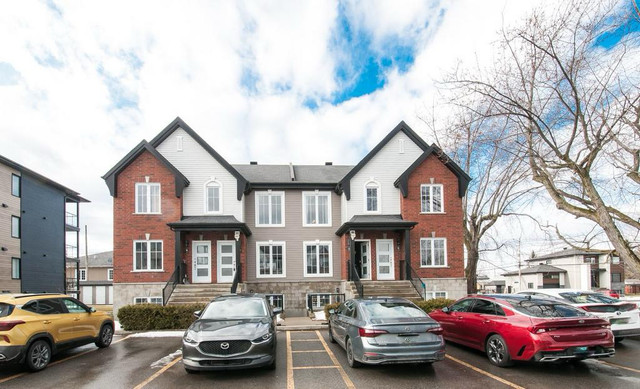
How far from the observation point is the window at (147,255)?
65.7 ft

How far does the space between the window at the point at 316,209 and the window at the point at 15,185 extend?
18.7 m

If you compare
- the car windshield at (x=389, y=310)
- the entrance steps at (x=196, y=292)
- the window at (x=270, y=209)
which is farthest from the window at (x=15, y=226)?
the car windshield at (x=389, y=310)

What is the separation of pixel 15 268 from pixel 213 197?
595 inches

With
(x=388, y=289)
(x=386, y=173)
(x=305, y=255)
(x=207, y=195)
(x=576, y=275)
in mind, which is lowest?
(x=576, y=275)

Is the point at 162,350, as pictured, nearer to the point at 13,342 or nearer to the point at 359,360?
the point at 13,342

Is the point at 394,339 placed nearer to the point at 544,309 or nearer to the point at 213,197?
Result: the point at 544,309

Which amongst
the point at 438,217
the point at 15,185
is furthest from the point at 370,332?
the point at 15,185

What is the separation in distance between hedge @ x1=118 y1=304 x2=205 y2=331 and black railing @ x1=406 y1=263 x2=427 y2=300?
10.1m

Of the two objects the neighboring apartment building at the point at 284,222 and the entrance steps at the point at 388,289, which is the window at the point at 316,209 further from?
the entrance steps at the point at 388,289

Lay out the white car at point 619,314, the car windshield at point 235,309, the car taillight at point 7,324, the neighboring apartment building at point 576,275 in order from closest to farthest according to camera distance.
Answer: the car taillight at point 7,324 < the car windshield at point 235,309 < the white car at point 619,314 < the neighboring apartment building at point 576,275

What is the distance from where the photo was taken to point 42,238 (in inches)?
1155

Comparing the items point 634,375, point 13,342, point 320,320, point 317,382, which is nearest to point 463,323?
point 634,375

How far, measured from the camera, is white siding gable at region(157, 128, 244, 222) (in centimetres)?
2085

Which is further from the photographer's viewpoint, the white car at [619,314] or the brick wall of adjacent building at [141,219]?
the brick wall of adjacent building at [141,219]
